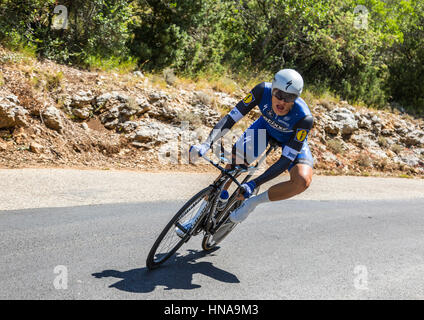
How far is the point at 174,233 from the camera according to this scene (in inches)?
176

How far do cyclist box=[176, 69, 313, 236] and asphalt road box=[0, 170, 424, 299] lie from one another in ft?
2.11

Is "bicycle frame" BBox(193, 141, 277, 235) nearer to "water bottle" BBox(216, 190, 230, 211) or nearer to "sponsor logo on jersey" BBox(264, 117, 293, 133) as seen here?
"water bottle" BBox(216, 190, 230, 211)

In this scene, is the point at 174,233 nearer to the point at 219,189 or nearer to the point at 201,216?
the point at 201,216

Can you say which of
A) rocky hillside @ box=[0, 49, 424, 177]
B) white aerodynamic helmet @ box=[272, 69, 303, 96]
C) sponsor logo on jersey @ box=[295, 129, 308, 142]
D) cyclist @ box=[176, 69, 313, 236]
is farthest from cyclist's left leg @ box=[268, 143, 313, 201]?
rocky hillside @ box=[0, 49, 424, 177]

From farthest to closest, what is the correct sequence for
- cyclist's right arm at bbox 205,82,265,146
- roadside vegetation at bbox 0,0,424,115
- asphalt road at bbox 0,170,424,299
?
roadside vegetation at bbox 0,0,424,115, cyclist's right arm at bbox 205,82,265,146, asphalt road at bbox 0,170,424,299

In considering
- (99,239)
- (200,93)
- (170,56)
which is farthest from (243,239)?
(170,56)

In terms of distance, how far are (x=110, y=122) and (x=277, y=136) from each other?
655 centimetres

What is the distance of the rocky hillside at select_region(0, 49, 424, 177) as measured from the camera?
8.99 metres

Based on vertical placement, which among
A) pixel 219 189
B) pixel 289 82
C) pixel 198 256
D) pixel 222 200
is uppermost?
pixel 289 82

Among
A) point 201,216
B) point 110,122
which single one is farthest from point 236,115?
point 110,122

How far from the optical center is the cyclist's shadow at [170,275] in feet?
13.1

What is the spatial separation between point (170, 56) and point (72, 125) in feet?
16.5

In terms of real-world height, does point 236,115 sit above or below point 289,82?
below
